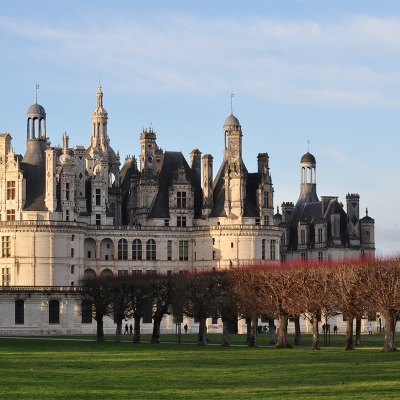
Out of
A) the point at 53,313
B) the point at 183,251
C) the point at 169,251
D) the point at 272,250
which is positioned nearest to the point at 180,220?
the point at 183,251

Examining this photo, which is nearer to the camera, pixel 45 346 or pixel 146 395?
pixel 146 395

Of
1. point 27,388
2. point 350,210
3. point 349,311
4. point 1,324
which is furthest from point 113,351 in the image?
point 350,210

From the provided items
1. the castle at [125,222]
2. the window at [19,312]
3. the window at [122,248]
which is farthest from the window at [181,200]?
the window at [19,312]

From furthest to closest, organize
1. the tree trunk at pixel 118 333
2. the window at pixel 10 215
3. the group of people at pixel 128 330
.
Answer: the window at pixel 10 215 → the group of people at pixel 128 330 → the tree trunk at pixel 118 333

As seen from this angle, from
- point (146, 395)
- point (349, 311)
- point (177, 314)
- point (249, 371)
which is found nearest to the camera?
point (146, 395)

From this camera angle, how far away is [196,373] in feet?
162

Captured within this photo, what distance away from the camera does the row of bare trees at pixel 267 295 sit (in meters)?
71.5

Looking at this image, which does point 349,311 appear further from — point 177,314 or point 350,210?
point 350,210

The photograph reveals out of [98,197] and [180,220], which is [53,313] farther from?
[180,220]

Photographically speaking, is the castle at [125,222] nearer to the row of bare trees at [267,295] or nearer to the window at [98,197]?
the window at [98,197]

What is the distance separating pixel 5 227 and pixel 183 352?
41857mm

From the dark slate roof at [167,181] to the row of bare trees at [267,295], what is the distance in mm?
22891

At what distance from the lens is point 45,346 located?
7356 cm

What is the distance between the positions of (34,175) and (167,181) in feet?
43.6
